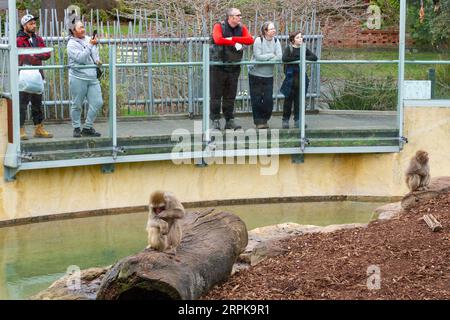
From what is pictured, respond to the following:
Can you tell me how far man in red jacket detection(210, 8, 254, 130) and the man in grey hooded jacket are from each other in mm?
1905

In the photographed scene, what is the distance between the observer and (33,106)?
13.7 meters

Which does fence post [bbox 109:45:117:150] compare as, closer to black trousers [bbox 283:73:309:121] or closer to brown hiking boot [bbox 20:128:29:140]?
brown hiking boot [bbox 20:128:29:140]

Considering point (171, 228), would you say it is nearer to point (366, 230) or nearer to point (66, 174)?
point (366, 230)

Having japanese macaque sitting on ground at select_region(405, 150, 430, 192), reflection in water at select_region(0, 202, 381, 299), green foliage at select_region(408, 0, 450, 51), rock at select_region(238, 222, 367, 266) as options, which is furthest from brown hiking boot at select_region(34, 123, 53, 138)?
green foliage at select_region(408, 0, 450, 51)

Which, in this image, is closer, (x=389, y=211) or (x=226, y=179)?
(x=389, y=211)

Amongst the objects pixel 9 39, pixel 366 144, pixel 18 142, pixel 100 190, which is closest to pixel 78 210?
pixel 100 190

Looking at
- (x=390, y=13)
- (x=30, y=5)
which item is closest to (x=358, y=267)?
(x=390, y=13)

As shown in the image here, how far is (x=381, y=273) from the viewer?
915cm

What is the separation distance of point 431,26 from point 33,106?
6571 millimetres

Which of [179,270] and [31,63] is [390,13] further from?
[179,270]

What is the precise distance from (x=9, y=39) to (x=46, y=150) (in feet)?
5.24

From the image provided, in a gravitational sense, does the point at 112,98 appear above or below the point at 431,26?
below

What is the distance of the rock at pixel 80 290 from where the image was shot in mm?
9484

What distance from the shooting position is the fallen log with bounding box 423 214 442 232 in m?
10.3
